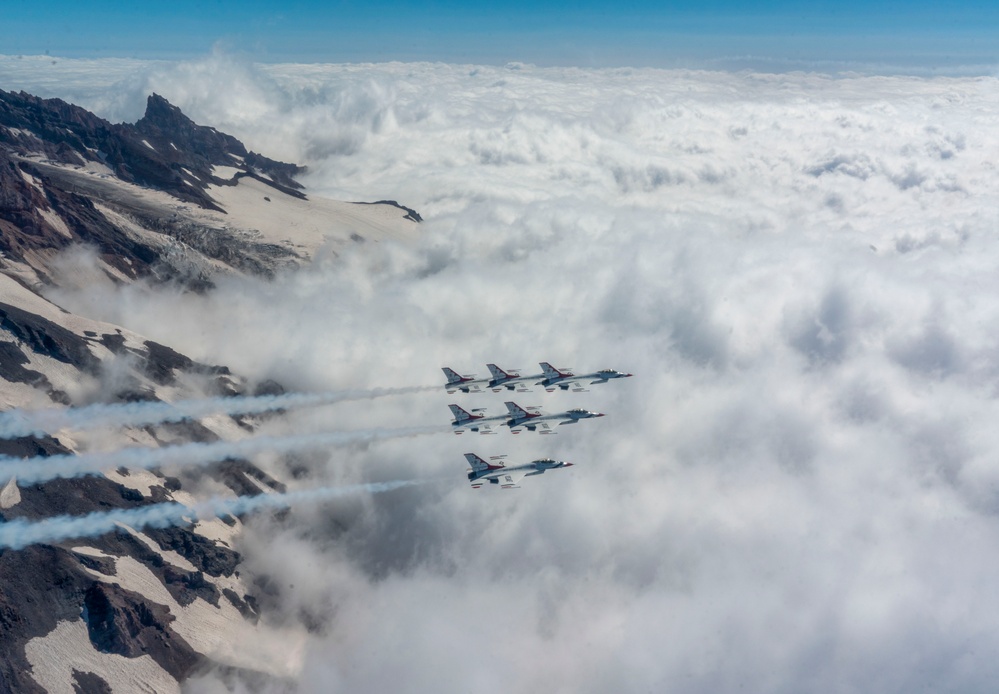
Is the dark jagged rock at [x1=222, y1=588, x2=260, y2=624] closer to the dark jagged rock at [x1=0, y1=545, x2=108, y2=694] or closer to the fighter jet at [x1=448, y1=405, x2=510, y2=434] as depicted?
the dark jagged rock at [x1=0, y1=545, x2=108, y2=694]

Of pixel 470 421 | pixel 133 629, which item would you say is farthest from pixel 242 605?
pixel 470 421

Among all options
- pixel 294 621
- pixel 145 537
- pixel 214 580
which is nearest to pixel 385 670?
pixel 294 621

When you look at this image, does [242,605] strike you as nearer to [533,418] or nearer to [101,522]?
[101,522]

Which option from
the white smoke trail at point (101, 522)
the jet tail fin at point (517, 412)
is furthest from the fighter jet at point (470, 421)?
the white smoke trail at point (101, 522)

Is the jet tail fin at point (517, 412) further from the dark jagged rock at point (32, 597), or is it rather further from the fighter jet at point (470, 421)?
the dark jagged rock at point (32, 597)

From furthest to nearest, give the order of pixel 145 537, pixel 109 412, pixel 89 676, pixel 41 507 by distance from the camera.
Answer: pixel 109 412 < pixel 145 537 < pixel 41 507 < pixel 89 676


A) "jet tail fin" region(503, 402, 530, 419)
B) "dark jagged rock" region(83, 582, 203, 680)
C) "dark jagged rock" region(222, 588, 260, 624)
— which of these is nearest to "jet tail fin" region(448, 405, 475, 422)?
"jet tail fin" region(503, 402, 530, 419)

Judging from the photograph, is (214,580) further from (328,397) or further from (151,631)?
(328,397)

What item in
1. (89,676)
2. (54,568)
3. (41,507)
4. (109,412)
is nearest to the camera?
(89,676)
